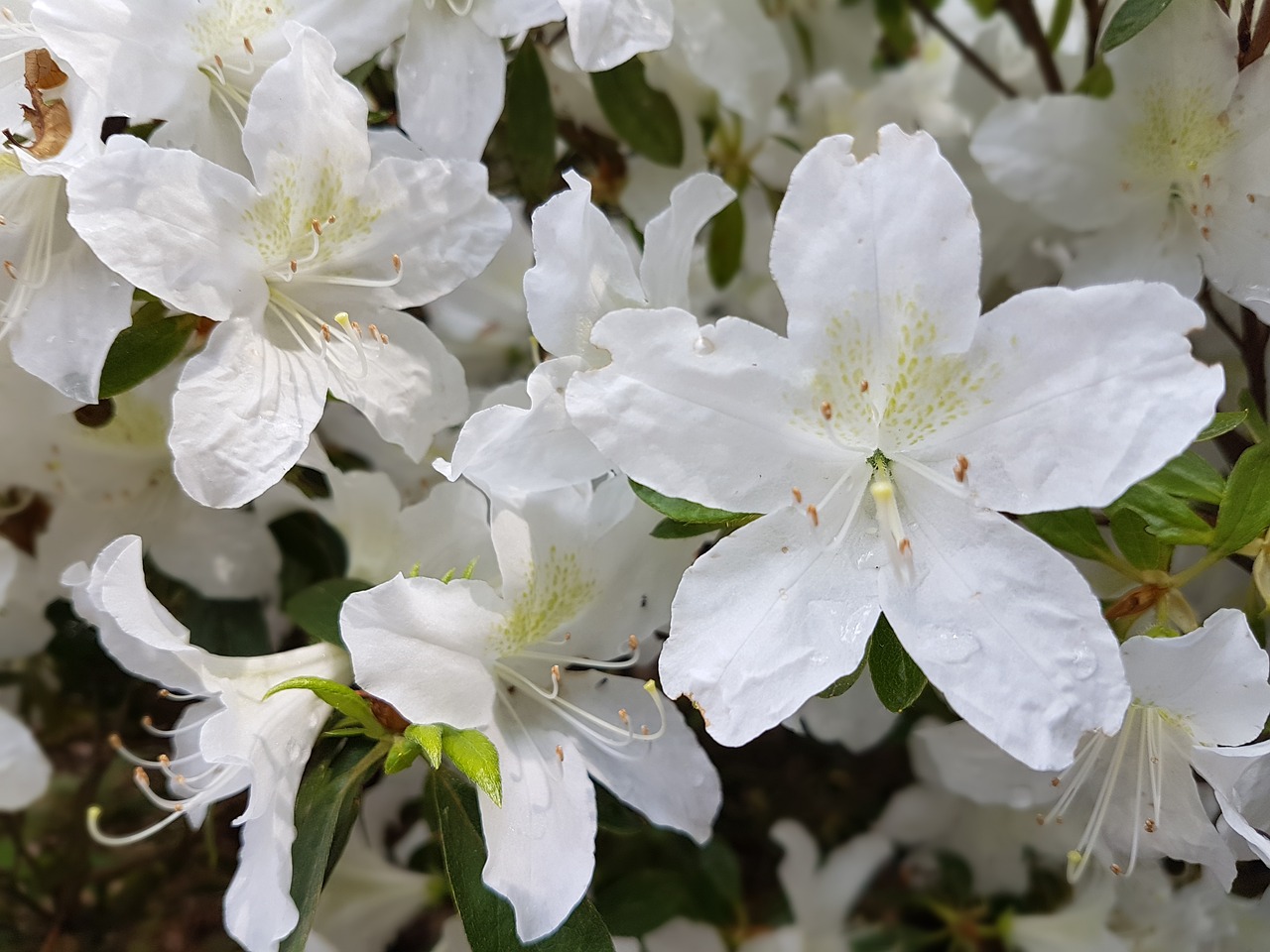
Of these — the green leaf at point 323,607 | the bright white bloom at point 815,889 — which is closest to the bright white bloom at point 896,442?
the green leaf at point 323,607

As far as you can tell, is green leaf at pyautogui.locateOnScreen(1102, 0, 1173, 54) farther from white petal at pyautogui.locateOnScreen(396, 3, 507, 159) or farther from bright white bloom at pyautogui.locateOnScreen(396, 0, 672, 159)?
white petal at pyautogui.locateOnScreen(396, 3, 507, 159)

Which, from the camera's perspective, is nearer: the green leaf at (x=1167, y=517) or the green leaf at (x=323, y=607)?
the green leaf at (x=1167, y=517)

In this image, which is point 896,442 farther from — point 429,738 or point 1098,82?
point 1098,82

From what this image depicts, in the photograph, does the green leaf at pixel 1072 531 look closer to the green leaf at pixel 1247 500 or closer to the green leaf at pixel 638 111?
the green leaf at pixel 1247 500

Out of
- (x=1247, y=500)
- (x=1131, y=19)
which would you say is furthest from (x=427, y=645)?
(x=1131, y=19)

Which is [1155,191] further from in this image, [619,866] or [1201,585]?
[619,866]

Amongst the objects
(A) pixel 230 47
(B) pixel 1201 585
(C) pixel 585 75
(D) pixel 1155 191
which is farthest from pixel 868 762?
(A) pixel 230 47
